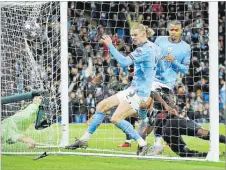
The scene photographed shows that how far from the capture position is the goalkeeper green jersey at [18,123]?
8.88 meters

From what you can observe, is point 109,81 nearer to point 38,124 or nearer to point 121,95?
point 121,95

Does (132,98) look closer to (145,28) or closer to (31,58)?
(145,28)

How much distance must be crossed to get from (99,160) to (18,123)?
111 cm

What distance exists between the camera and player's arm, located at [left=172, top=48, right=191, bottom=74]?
8.67 m

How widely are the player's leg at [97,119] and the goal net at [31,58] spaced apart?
0.27m

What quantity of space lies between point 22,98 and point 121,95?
4.00 feet

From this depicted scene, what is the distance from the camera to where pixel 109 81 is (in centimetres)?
898

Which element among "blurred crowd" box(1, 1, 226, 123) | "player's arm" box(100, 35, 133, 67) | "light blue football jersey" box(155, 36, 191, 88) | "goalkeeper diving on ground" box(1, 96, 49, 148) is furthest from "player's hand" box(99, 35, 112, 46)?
"goalkeeper diving on ground" box(1, 96, 49, 148)

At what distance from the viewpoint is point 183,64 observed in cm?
873

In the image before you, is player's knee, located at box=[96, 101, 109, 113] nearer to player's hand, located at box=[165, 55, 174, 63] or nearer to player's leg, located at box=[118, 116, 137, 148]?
player's leg, located at box=[118, 116, 137, 148]

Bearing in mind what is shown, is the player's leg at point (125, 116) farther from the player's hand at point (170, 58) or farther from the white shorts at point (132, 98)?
the player's hand at point (170, 58)

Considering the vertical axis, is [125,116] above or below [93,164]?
above

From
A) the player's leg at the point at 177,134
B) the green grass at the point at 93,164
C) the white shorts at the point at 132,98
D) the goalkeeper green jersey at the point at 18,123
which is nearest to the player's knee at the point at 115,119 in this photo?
the white shorts at the point at 132,98

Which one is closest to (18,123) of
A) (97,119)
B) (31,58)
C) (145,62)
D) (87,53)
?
(31,58)
